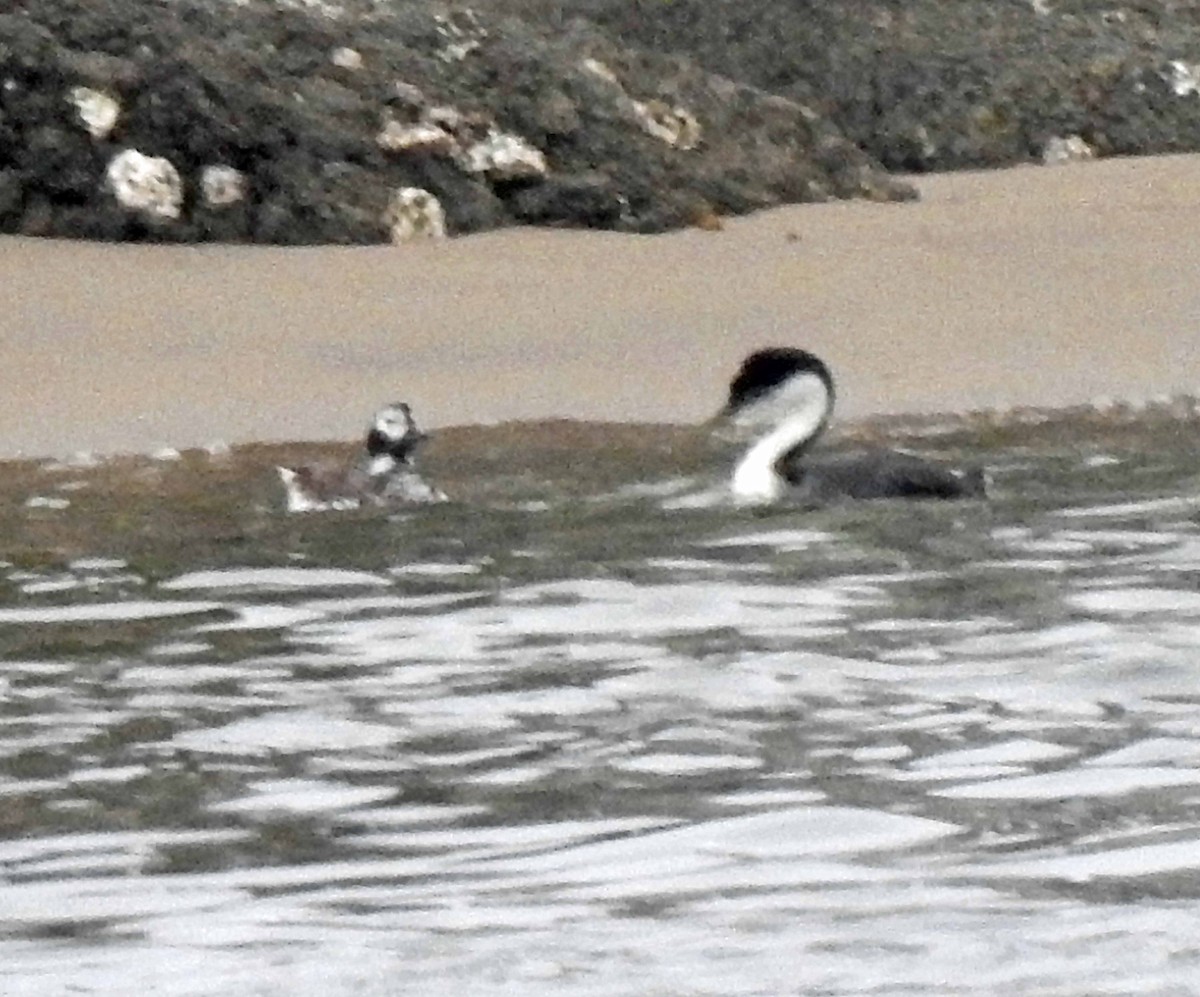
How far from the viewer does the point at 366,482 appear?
8945 millimetres

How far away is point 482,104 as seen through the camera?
13.0 meters

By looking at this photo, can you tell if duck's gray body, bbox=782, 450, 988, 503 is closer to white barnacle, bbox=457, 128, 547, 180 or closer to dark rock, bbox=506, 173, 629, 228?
dark rock, bbox=506, 173, 629, 228

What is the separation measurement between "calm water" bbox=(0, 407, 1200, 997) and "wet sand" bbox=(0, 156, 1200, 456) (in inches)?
41.7

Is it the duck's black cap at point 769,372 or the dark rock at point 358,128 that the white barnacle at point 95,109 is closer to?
the dark rock at point 358,128

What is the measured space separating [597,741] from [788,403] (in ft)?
11.2

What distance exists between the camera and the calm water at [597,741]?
496 centimetres

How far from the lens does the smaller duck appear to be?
892 cm

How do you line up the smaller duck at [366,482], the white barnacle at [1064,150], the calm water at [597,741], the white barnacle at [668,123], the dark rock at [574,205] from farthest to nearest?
the white barnacle at [1064,150] → the white barnacle at [668,123] → the dark rock at [574,205] → the smaller duck at [366,482] → the calm water at [597,741]

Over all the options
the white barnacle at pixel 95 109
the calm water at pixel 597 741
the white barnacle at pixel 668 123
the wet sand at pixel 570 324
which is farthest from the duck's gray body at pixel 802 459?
the white barnacle at pixel 668 123

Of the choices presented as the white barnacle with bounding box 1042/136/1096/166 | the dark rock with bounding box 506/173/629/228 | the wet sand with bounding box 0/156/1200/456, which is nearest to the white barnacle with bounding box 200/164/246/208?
the wet sand with bounding box 0/156/1200/456

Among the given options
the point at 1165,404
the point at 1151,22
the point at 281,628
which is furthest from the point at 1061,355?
the point at 1151,22

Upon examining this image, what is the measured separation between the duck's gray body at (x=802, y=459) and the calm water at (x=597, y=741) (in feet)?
0.36

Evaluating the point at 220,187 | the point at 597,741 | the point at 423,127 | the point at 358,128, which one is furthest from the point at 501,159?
the point at 597,741

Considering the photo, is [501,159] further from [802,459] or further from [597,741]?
[597,741]
